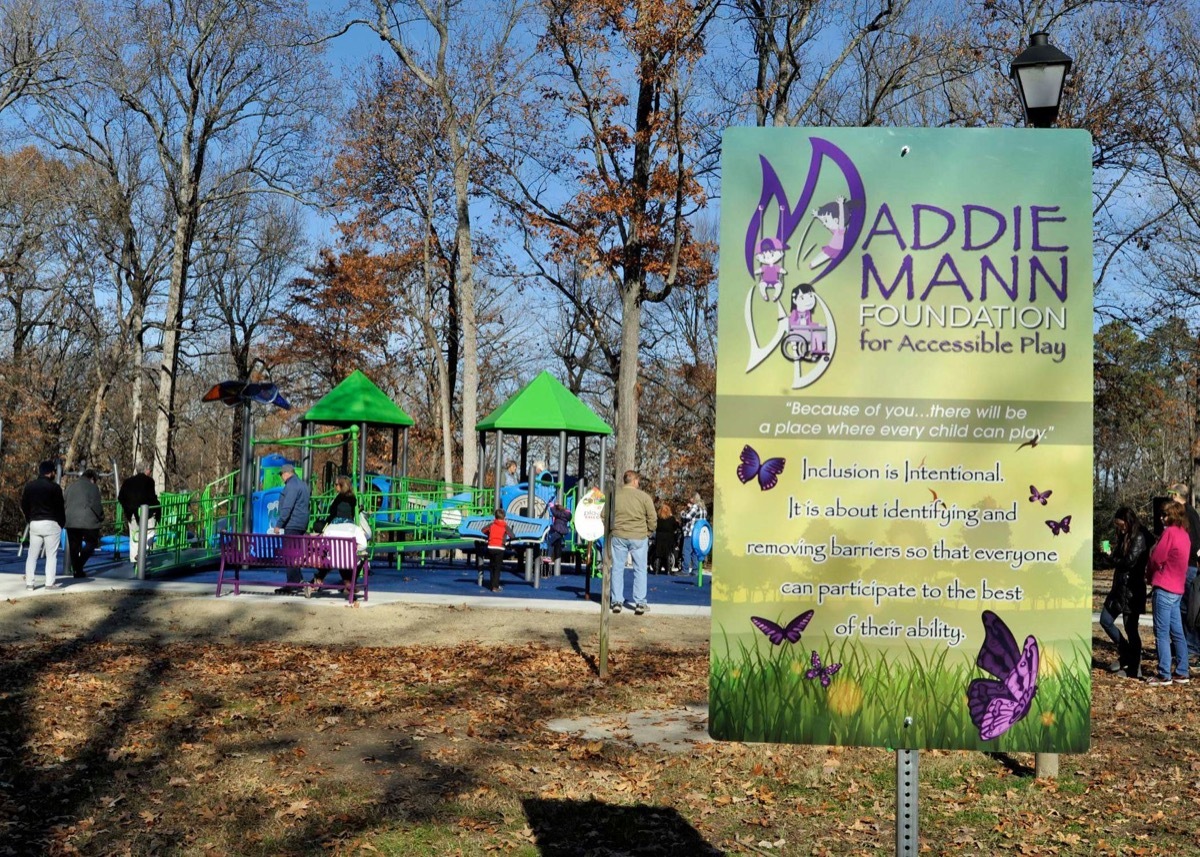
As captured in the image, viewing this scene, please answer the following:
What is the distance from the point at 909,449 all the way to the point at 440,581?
17044 millimetres

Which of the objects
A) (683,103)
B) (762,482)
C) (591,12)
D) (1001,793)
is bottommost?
(1001,793)

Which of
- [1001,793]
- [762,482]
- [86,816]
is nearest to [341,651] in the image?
[86,816]

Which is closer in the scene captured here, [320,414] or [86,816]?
[86,816]

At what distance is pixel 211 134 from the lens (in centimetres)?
3450

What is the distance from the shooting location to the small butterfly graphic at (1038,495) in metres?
3.49

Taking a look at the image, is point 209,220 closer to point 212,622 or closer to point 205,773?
point 212,622

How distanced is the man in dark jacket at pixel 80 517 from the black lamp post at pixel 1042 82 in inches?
566

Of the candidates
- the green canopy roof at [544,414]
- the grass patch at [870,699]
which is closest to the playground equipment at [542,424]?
the green canopy roof at [544,414]

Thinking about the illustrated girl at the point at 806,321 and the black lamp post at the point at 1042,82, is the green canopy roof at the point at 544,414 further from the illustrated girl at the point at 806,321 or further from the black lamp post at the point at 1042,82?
the illustrated girl at the point at 806,321

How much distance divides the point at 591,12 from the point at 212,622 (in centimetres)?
1626

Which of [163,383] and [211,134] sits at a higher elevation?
[211,134]

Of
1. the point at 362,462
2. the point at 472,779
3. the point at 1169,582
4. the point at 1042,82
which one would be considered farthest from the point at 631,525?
the point at 362,462

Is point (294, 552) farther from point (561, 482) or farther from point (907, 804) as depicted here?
point (907, 804)

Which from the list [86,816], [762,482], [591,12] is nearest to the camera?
[762,482]
